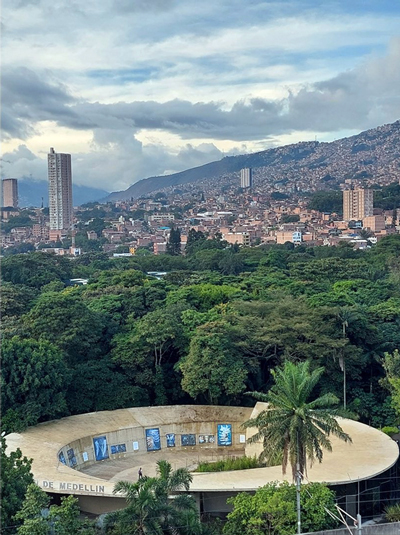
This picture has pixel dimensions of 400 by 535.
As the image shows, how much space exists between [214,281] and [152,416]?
13109mm

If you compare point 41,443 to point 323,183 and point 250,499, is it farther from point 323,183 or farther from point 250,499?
point 323,183

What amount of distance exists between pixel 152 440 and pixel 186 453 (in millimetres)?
1018

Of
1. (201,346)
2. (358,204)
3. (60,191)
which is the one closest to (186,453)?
(201,346)

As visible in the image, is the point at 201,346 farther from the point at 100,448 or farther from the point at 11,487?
the point at 11,487

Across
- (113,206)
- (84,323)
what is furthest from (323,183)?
(84,323)

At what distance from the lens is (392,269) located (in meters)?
43.2

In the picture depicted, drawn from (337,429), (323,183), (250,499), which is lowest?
(250,499)

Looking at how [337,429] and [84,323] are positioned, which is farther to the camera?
[84,323]

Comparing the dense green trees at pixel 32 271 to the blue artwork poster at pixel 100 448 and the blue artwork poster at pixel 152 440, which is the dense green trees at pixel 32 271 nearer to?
the blue artwork poster at pixel 152 440

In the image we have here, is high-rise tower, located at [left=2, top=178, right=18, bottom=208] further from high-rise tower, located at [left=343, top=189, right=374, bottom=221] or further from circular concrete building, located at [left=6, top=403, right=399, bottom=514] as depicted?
circular concrete building, located at [left=6, top=403, right=399, bottom=514]

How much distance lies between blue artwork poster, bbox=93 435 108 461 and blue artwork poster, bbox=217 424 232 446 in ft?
10.8

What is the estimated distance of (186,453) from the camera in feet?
62.2

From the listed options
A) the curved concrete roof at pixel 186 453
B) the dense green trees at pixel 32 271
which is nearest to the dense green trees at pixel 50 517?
the curved concrete roof at pixel 186 453

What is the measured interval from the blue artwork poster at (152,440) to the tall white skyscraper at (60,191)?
124 m
